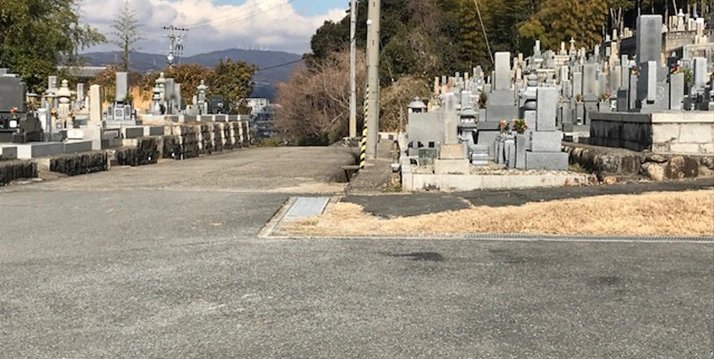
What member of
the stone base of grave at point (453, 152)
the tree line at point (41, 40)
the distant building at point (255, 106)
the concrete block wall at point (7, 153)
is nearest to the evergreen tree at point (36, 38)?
the tree line at point (41, 40)

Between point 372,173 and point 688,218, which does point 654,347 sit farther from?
point 372,173

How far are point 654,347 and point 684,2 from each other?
69947 mm

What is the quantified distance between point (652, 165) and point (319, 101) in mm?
36551

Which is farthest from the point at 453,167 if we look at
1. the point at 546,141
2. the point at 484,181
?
the point at 546,141

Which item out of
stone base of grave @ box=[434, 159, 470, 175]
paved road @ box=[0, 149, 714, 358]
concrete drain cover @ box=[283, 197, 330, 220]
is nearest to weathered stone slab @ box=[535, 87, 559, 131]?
stone base of grave @ box=[434, 159, 470, 175]

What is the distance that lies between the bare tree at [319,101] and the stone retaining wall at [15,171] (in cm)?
3107

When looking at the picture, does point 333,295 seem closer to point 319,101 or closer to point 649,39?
point 649,39

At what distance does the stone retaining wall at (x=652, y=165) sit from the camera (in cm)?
1219

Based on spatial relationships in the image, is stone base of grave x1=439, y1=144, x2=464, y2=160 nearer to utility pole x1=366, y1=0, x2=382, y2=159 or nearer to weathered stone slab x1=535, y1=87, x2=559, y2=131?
weathered stone slab x1=535, y1=87, x2=559, y2=131

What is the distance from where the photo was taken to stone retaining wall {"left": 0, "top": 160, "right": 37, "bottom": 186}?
13.2 metres

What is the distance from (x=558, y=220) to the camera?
8.52m

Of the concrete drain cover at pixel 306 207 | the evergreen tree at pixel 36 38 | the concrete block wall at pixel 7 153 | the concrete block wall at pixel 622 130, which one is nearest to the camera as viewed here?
the concrete drain cover at pixel 306 207

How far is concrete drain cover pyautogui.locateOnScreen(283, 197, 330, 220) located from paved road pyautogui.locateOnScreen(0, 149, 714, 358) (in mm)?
890

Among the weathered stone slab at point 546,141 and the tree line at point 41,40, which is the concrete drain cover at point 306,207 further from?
the tree line at point 41,40
